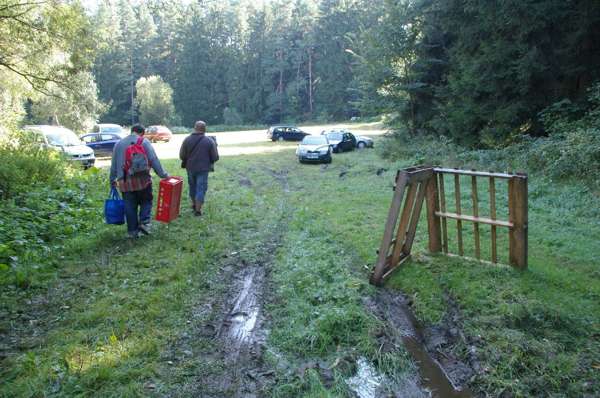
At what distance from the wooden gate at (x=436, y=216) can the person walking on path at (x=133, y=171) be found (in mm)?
4027

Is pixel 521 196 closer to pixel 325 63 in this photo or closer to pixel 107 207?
pixel 107 207

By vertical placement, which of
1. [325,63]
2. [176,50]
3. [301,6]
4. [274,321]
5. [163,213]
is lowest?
[274,321]

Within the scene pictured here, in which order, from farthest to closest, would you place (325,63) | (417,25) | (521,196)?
(325,63)
(417,25)
(521,196)

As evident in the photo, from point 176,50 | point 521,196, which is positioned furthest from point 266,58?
point 521,196

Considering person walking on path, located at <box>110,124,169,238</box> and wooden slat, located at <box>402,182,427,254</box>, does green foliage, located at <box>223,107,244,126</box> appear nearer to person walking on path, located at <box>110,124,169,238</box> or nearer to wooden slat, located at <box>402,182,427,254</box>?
person walking on path, located at <box>110,124,169,238</box>

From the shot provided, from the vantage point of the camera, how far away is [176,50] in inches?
3189

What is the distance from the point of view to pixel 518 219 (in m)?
5.94

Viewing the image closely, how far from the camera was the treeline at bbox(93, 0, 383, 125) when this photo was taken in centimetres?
7548

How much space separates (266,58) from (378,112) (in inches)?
2284

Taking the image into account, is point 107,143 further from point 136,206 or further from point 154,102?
point 154,102

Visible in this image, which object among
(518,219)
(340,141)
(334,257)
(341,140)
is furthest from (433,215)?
(341,140)

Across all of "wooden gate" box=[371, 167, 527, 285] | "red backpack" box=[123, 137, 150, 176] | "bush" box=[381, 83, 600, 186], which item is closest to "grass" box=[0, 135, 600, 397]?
"wooden gate" box=[371, 167, 527, 285]

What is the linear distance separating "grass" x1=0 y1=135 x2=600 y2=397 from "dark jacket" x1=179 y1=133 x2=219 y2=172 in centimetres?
122

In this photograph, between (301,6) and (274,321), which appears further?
(301,6)
